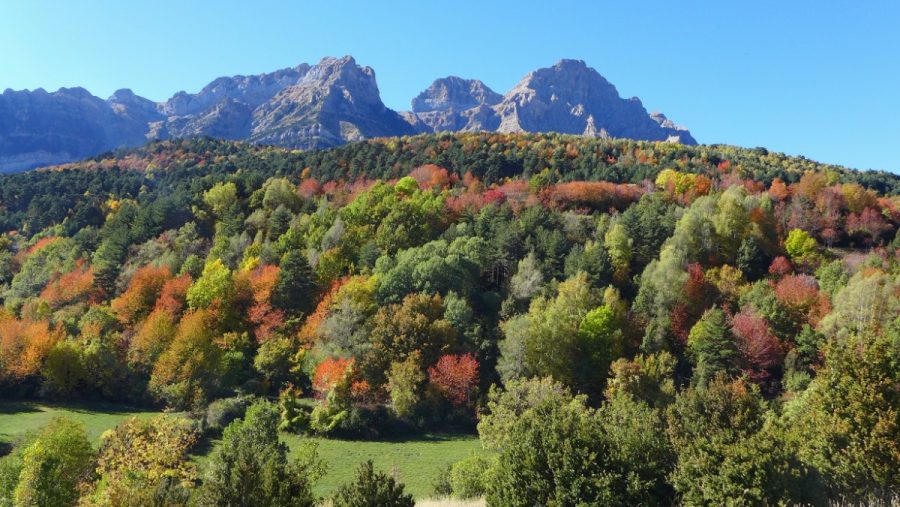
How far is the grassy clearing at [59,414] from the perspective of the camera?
45.0m

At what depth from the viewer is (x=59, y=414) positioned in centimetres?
4869

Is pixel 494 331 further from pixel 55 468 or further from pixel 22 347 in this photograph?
pixel 22 347

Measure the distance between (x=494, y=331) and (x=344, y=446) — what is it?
2144 centimetres

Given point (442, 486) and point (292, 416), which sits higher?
point (292, 416)

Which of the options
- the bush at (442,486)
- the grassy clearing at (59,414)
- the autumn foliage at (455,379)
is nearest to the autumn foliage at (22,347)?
the grassy clearing at (59,414)

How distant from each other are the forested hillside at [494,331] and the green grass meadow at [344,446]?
228 centimetres

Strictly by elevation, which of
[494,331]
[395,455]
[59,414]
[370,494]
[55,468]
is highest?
[494,331]

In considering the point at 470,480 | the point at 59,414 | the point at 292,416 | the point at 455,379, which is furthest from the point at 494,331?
the point at 59,414

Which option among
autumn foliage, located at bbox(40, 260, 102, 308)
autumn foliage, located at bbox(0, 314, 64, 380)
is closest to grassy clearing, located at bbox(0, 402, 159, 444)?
autumn foliage, located at bbox(0, 314, 64, 380)

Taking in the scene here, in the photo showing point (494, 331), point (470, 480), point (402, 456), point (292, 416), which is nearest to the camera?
point (470, 480)

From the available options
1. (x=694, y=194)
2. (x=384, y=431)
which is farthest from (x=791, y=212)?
(x=384, y=431)

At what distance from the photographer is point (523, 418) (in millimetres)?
21125

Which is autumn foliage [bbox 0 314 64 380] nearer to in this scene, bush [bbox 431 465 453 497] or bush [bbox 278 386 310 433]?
bush [bbox 278 386 310 433]

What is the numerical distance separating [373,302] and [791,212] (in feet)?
223
